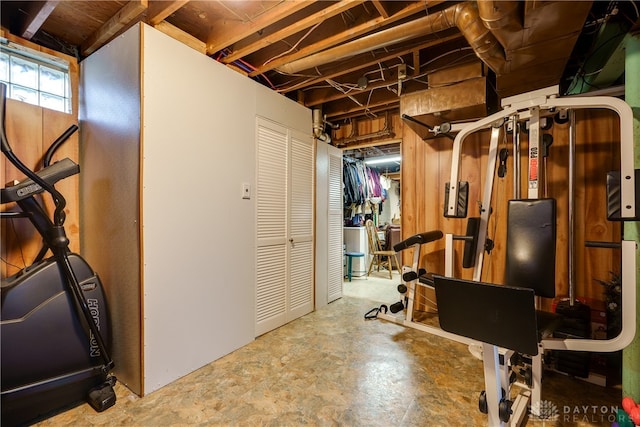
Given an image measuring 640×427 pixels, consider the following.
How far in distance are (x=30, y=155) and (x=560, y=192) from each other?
14.2 ft

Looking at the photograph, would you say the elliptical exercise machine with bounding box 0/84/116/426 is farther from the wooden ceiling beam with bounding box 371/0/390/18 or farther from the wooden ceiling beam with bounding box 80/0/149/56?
the wooden ceiling beam with bounding box 371/0/390/18

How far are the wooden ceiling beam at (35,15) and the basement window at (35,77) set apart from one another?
12 cm

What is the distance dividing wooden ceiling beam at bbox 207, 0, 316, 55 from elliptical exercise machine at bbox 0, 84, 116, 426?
1390mm

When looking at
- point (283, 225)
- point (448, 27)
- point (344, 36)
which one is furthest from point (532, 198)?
point (283, 225)

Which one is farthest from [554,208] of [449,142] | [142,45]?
[142,45]

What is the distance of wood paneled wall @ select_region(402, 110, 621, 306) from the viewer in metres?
2.33

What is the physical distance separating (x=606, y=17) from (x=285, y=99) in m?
2.54

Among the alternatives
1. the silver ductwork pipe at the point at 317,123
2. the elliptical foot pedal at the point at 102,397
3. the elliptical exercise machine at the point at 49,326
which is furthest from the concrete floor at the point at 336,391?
the silver ductwork pipe at the point at 317,123

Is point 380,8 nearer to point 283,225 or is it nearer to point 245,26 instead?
point 245,26

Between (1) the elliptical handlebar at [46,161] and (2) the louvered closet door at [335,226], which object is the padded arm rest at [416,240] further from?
(1) the elliptical handlebar at [46,161]

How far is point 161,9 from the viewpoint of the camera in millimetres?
1896

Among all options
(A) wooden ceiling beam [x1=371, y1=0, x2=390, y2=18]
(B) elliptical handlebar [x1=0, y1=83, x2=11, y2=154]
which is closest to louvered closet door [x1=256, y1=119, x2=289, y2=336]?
(A) wooden ceiling beam [x1=371, y1=0, x2=390, y2=18]

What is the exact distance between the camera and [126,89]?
192 cm

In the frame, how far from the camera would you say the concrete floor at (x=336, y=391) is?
1.65 metres
